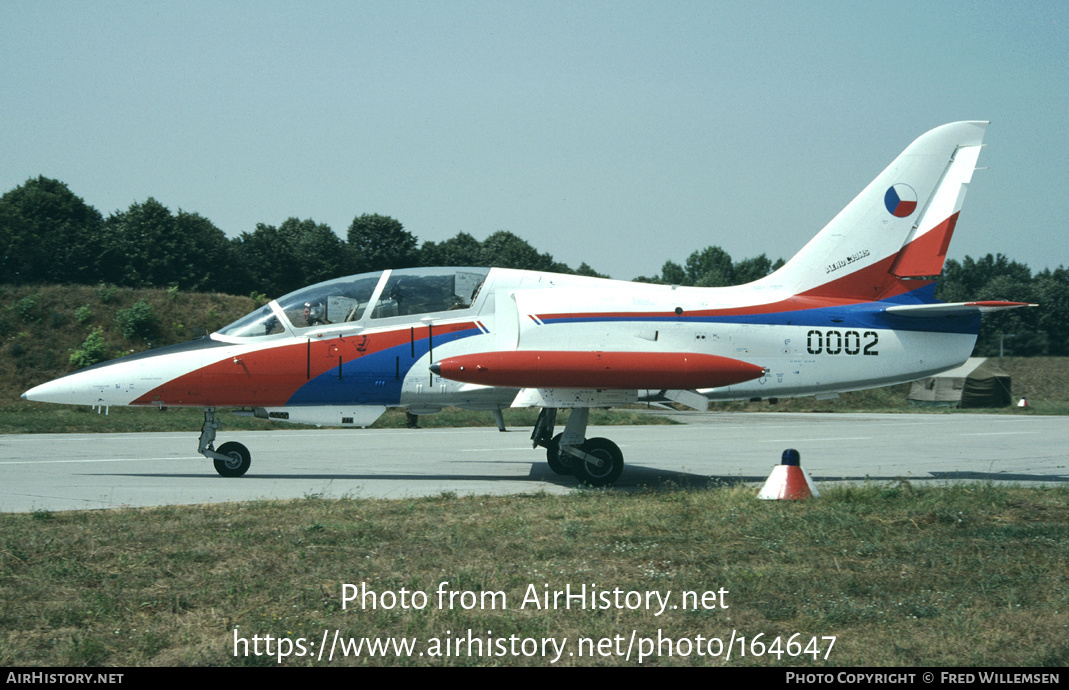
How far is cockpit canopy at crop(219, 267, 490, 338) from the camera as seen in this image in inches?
478

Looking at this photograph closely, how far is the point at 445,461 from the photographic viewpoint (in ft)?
50.8

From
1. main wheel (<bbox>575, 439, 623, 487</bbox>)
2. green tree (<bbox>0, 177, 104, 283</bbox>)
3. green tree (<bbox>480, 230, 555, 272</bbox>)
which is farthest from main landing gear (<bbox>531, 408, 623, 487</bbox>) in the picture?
green tree (<bbox>480, 230, 555, 272</bbox>)

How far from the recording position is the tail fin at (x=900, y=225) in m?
12.6

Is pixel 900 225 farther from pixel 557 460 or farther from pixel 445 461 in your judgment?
pixel 445 461

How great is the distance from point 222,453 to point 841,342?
9103mm

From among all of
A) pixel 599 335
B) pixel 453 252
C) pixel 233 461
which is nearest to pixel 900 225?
pixel 599 335

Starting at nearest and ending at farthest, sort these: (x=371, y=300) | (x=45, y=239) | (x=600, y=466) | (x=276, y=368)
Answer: (x=600, y=466)
(x=276, y=368)
(x=371, y=300)
(x=45, y=239)

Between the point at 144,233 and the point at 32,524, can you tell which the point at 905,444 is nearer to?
the point at 32,524

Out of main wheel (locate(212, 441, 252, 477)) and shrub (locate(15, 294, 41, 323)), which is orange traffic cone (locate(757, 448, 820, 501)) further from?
shrub (locate(15, 294, 41, 323))

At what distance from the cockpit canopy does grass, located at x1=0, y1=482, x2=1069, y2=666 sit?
3.56 metres

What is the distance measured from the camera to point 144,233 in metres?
55.7

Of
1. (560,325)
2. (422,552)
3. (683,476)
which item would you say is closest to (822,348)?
(683,476)

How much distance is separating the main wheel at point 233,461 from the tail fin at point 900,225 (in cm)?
810

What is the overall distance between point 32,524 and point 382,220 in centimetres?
5954
